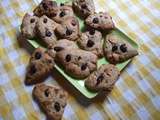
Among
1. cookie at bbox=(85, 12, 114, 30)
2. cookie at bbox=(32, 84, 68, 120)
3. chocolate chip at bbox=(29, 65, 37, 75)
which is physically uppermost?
cookie at bbox=(85, 12, 114, 30)

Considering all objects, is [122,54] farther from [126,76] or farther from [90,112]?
[90,112]

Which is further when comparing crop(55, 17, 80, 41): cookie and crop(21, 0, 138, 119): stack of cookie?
crop(55, 17, 80, 41): cookie

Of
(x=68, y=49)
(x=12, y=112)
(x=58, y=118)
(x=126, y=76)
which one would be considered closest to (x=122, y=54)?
(x=126, y=76)

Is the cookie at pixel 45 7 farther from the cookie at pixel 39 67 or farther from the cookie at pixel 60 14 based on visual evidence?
the cookie at pixel 39 67

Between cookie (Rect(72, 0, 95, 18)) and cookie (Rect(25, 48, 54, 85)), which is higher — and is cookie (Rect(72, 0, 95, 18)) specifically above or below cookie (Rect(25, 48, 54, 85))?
above

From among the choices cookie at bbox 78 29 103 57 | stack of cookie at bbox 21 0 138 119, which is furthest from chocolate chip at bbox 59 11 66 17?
cookie at bbox 78 29 103 57

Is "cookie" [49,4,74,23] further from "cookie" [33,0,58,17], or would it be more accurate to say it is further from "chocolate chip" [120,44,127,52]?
"chocolate chip" [120,44,127,52]

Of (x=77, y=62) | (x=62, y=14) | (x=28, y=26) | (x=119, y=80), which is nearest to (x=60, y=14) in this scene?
(x=62, y=14)
